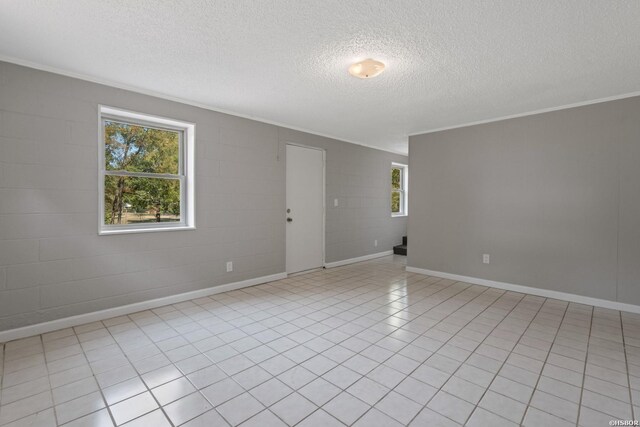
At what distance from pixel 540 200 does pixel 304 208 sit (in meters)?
3.32

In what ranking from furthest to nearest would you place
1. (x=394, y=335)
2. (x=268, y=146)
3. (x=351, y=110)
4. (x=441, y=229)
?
(x=441, y=229)
(x=268, y=146)
(x=351, y=110)
(x=394, y=335)

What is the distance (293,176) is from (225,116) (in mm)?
1413

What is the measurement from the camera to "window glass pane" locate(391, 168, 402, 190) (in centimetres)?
715

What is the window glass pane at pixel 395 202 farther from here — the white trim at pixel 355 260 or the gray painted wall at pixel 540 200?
the gray painted wall at pixel 540 200

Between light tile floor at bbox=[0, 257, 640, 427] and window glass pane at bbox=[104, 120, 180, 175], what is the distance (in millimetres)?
1605

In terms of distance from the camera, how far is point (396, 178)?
7.31 m

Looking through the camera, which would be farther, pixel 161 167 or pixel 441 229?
pixel 441 229

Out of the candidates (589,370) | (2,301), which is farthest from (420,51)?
(2,301)

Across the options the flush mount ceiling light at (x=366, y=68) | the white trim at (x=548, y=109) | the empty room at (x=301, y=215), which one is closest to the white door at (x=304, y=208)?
the empty room at (x=301, y=215)

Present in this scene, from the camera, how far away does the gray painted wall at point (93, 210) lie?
8.50 ft

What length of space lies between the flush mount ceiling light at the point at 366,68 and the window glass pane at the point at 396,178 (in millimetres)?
4646

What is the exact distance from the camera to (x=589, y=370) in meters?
2.14

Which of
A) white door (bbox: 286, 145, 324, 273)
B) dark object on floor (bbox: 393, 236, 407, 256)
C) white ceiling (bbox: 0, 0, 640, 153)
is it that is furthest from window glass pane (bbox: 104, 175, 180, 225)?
dark object on floor (bbox: 393, 236, 407, 256)

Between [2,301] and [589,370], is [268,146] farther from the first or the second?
[589,370]
